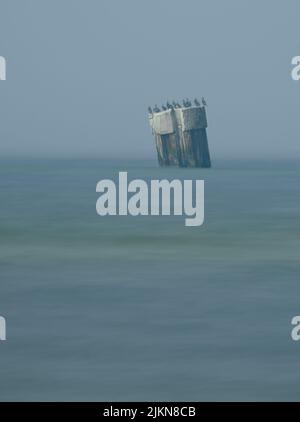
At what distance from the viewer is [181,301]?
5.71 m

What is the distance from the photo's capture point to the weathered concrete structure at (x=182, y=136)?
601 centimetres

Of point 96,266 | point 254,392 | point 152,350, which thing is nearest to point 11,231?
point 96,266

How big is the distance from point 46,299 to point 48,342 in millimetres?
416

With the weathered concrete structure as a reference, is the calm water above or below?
below

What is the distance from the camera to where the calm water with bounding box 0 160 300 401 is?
504cm

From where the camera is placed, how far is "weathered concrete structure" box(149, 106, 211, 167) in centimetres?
601

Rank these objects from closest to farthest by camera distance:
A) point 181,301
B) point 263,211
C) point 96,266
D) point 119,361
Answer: point 119,361 → point 181,301 → point 96,266 → point 263,211

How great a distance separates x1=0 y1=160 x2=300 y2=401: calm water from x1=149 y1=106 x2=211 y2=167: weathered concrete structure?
0.30 ft

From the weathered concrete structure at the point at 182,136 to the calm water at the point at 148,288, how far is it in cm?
A: 9

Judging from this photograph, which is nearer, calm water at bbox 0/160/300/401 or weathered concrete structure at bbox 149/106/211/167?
calm water at bbox 0/160/300/401

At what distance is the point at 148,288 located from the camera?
229 inches

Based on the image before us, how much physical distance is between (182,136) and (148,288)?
76 cm
